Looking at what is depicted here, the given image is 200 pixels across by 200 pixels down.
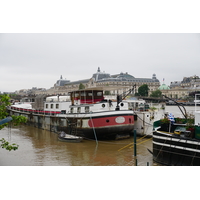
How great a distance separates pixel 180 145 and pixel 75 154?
8.98m

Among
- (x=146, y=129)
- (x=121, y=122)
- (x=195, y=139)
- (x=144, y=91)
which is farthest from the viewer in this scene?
(x=144, y=91)

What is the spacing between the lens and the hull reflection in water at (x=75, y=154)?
17641 mm

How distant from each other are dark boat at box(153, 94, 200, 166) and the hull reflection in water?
5.12ft

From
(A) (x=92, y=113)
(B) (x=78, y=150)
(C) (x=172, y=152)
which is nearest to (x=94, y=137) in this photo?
(A) (x=92, y=113)

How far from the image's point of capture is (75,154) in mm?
20344

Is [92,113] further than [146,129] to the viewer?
No

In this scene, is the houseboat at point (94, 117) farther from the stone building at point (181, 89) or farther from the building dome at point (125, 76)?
the building dome at point (125, 76)

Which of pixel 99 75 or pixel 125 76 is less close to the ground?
pixel 99 75

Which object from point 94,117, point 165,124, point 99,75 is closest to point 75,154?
point 94,117

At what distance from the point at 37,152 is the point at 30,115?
20.8m

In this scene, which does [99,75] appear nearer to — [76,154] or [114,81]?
[114,81]

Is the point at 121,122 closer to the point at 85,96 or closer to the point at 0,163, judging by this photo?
the point at 85,96

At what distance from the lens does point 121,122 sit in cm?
2461

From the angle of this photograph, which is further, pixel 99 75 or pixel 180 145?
pixel 99 75
